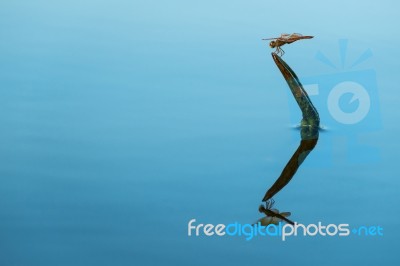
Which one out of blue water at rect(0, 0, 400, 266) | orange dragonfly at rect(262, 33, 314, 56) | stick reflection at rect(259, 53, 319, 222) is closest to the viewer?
blue water at rect(0, 0, 400, 266)

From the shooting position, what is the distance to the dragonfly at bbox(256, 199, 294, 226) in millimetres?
1587

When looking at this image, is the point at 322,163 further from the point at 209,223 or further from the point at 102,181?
the point at 102,181

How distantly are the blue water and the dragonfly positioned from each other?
0.06 feet

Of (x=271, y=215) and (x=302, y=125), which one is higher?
(x=302, y=125)

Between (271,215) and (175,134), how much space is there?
35 centimetres

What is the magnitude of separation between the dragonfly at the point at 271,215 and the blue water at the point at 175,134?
2 cm

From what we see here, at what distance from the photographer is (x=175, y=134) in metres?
1.70
